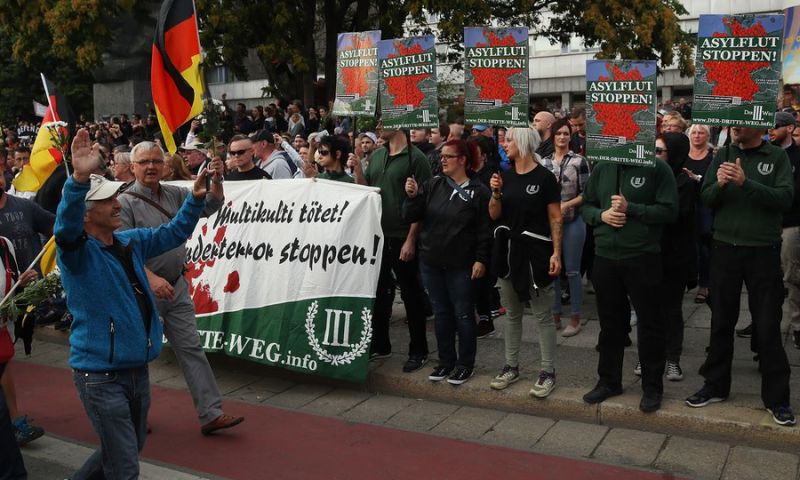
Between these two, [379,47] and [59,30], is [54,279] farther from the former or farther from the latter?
[59,30]

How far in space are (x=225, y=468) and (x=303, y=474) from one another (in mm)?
546

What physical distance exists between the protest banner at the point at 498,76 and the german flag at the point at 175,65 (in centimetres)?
215

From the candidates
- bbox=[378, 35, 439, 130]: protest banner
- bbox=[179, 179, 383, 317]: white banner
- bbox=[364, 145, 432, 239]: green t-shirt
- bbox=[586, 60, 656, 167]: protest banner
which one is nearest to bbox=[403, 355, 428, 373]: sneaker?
bbox=[179, 179, 383, 317]: white banner

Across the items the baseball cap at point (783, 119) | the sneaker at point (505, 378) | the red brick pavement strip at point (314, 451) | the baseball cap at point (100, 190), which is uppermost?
the baseball cap at point (783, 119)

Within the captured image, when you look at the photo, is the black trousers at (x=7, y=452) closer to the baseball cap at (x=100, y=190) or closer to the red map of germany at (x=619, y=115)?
the baseball cap at (x=100, y=190)

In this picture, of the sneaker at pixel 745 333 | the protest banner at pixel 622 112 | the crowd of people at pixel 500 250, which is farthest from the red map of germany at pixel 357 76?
the sneaker at pixel 745 333

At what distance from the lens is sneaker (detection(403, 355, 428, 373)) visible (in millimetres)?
7176

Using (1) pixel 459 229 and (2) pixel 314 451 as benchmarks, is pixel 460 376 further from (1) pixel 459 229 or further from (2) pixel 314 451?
(2) pixel 314 451

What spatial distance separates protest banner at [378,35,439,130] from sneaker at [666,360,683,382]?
259 cm

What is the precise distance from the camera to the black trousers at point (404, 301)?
7.33 m

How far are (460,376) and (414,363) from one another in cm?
57

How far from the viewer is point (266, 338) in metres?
7.36

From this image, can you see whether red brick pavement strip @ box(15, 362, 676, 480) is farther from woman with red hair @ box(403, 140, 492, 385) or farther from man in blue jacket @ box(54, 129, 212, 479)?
man in blue jacket @ box(54, 129, 212, 479)

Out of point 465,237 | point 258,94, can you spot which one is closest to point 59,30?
point 465,237
